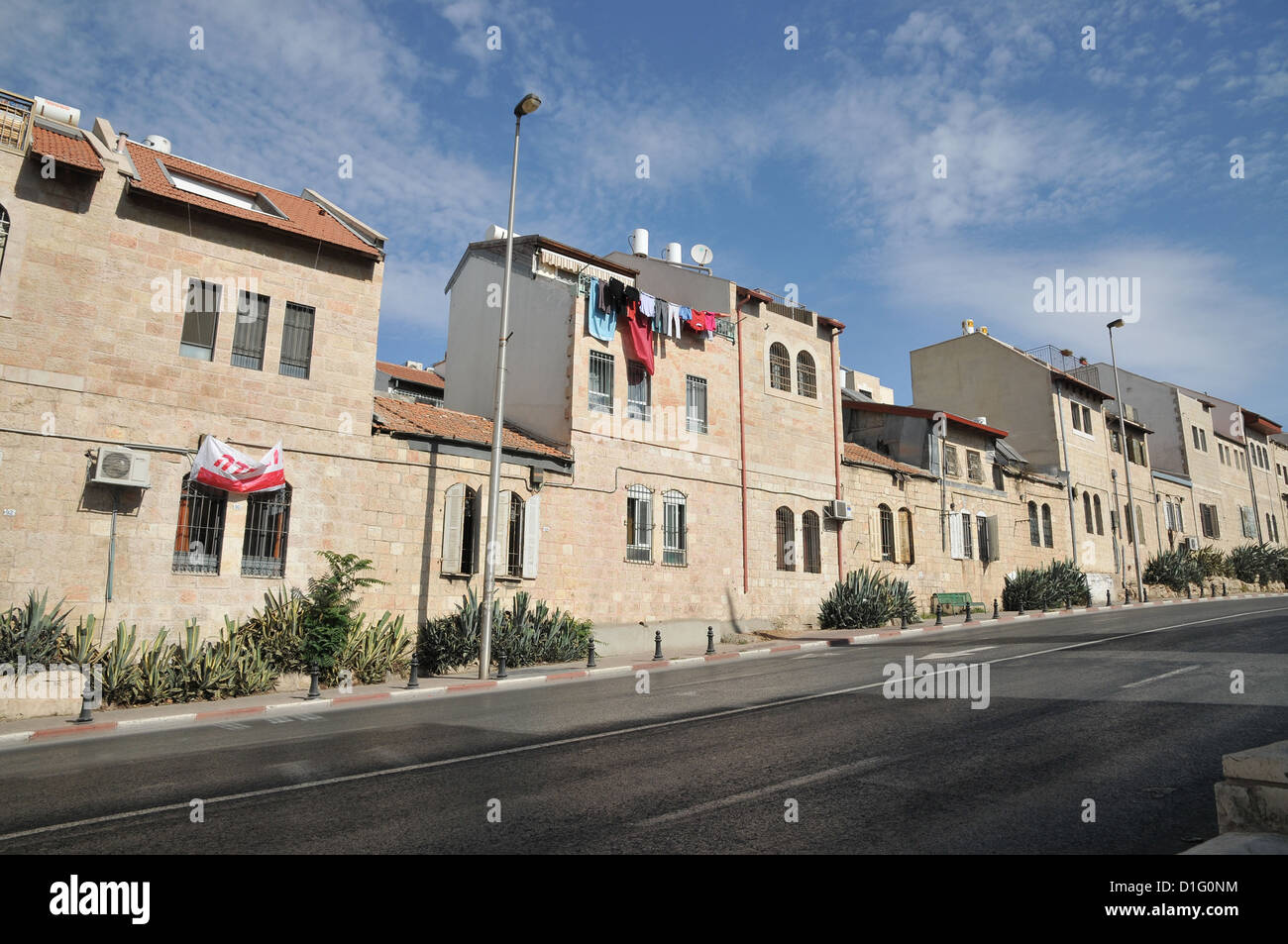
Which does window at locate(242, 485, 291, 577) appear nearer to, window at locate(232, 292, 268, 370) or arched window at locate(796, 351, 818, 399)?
window at locate(232, 292, 268, 370)

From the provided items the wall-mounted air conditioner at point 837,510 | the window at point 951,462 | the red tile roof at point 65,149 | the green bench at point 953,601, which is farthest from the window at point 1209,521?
the red tile roof at point 65,149

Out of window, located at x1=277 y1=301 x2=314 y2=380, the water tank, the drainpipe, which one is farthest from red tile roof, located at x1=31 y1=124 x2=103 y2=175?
the drainpipe

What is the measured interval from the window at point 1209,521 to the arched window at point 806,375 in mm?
35402

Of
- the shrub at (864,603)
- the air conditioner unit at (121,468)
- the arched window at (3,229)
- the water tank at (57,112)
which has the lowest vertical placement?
the shrub at (864,603)

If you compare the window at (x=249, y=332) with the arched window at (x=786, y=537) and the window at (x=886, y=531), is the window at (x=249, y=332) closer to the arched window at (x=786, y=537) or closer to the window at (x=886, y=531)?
the arched window at (x=786, y=537)

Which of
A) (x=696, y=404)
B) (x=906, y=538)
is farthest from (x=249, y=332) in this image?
(x=906, y=538)

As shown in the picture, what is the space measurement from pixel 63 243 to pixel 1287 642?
23.8m

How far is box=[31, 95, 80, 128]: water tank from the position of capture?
15.6 metres

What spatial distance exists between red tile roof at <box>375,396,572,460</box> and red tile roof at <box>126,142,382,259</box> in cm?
357

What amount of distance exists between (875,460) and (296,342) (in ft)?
67.0

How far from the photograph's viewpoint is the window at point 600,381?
68.8ft

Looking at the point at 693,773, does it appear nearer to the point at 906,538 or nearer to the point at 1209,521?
the point at 906,538

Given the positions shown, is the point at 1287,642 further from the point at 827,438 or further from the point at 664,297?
the point at 664,297

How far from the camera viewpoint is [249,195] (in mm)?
18281
